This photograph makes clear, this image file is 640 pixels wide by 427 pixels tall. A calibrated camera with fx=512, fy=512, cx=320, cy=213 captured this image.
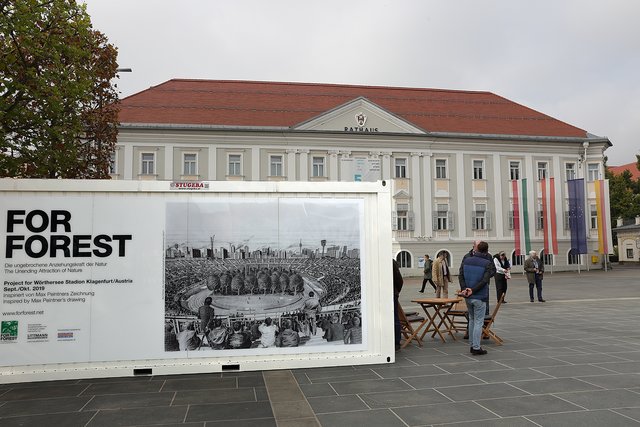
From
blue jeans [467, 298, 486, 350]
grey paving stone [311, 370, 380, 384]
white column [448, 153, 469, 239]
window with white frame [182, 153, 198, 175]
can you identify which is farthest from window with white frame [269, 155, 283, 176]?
grey paving stone [311, 370, 380, 384]

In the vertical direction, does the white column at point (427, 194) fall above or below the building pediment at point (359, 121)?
below

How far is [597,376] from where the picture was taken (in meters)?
6.58

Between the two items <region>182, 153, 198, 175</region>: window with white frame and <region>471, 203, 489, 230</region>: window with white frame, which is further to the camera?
<region>471, 203, 489, 230</region>: window with white frame

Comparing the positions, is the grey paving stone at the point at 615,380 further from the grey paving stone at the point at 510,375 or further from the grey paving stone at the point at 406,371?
the grey paving stone at the point at 406,371

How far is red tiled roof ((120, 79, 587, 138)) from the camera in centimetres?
4134

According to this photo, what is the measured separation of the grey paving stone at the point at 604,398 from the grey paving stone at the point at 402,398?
54.2 inches

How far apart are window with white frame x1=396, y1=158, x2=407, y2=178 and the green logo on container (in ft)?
120

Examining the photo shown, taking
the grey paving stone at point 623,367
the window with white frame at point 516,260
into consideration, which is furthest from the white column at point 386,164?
the grey paving stone at point 623,367

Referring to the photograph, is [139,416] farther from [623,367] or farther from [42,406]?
[623,367]

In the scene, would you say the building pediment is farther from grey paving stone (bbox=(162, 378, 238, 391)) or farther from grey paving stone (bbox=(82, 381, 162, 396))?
grey paving stone (bbox=(82, 381, 162, 396))

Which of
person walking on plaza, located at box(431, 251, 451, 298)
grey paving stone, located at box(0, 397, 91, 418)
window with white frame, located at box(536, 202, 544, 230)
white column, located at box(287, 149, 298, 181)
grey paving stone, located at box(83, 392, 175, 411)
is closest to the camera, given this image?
grey paving stone, located at box(0, 397, 91, 418)

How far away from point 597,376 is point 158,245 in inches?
242

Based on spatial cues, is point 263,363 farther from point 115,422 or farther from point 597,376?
point 597,376

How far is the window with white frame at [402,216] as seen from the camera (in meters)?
41.0
